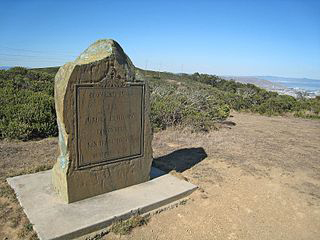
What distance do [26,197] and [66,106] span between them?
1.45m

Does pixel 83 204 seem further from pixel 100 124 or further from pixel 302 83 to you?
pixel 302 83

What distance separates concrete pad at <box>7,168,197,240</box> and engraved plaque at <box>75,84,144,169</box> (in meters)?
0.53

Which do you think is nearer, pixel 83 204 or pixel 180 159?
pixel 83 204

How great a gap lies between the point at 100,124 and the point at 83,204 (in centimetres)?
112

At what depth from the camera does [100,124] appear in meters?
3.99

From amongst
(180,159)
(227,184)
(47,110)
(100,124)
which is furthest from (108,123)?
(47,110)

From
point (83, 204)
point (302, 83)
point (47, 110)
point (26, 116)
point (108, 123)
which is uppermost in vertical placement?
point (108, 123)

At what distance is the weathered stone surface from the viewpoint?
3.72 metres

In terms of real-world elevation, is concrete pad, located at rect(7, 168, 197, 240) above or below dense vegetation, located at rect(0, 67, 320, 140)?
below

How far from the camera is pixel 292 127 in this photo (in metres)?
11.1

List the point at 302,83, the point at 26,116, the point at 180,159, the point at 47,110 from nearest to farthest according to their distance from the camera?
the point at 180,159 → the point at 26,116 → the point at 47,110 → the point at 302,83

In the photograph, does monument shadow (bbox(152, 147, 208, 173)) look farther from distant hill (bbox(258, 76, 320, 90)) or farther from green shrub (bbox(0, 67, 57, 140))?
distant hill (bbox(258, 76, 320, 90))

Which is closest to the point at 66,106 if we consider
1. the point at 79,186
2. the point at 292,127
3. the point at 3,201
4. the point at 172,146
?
the point at 79,186

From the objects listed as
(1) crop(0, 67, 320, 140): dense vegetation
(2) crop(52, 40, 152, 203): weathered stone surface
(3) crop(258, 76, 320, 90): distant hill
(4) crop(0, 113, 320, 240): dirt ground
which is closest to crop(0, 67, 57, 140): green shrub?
(1) crop(0, 67, 320, 140): dense vegetation
